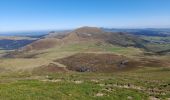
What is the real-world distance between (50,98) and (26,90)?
5.16 m

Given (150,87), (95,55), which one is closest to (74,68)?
(95,55)

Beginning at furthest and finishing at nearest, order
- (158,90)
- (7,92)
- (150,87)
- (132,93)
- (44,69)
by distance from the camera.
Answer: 1. (44,69)
2. (150,87)
3. (158,90)
4. (132,93)
5. (7,92)

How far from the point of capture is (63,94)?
118ft

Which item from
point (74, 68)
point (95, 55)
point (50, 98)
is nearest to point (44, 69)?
point (74, 68)

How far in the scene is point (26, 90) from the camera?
37531 millimetres

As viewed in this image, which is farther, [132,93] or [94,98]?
[132,93]

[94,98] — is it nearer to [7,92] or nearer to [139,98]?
[139,98]

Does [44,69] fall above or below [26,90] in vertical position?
below

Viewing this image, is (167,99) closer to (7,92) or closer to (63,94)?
(63,94)

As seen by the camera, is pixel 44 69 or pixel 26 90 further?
pixel 44 69

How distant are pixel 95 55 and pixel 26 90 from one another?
163 m

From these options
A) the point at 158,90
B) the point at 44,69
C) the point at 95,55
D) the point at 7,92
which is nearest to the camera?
the point at 7,92

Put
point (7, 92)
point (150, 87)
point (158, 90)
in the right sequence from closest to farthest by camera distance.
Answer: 1. point (7, 92)
2. point (158, 90)
3. point (150, 87)

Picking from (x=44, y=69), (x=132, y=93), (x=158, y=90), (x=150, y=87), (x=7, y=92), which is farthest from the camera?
(x=44, y=69)
